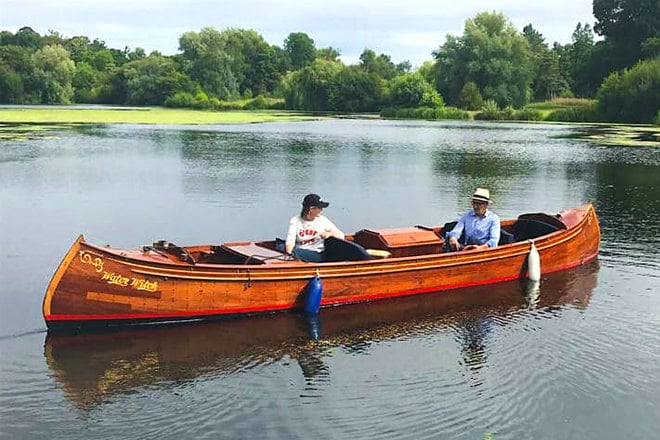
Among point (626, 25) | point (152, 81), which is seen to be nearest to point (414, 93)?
point (626, 25)

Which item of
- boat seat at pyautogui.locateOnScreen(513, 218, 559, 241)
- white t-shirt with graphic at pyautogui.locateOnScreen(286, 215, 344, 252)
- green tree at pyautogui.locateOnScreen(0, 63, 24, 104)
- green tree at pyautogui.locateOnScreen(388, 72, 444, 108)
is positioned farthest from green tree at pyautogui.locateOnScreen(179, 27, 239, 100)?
white t-shirt with graphic at pyautogui.locateOnScreen(286, 215, 344, 252)

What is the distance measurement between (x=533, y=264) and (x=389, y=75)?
308ft

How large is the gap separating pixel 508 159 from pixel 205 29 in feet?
248

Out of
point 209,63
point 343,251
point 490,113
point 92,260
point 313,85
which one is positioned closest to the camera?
point 92,260

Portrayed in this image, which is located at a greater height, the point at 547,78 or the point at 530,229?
the point at 547,78

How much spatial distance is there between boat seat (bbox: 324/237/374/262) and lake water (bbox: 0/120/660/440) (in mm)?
824

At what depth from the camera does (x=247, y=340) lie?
10.4 m

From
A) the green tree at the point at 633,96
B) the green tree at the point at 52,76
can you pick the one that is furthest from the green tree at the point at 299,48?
the green tree at the point at 633,96

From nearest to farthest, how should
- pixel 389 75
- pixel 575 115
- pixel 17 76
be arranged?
A: pixel 575 115, pixel 17 76, pixel 389 75

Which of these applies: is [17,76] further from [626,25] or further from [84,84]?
[626,25]

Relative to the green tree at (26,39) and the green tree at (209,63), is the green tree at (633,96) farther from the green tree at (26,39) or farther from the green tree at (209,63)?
the green tree at (26,39)

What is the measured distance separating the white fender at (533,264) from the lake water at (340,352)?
272 millimetres

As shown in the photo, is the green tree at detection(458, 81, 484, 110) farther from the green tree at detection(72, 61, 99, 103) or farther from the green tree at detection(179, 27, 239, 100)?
the green tree at detection(72, 61, 99, 103)

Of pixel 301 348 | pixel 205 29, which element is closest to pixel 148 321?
pixel 301 348
